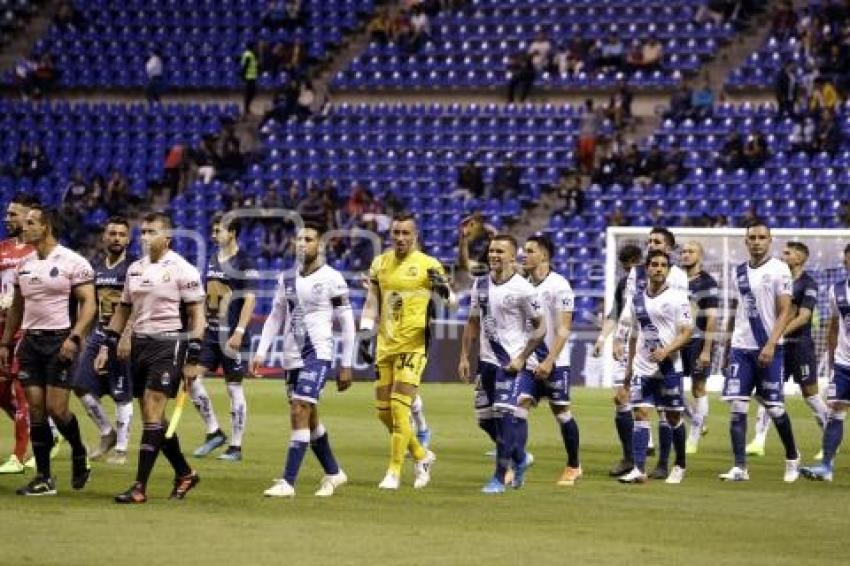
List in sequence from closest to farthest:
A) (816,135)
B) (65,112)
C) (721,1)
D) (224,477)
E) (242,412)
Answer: (224,477) → (242,412) → (816,135) → (721,1) → (65,112)

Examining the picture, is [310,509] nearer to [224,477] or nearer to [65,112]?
[224,477]

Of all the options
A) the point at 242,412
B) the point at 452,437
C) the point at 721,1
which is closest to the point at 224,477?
the point at 242,412

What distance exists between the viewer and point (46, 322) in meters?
14.5

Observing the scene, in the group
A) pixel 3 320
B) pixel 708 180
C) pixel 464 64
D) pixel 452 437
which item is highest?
pixel 464 64

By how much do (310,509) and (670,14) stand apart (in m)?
29.7

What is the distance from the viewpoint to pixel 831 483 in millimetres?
16547

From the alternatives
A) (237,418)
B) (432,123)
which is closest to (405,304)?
(237,418)

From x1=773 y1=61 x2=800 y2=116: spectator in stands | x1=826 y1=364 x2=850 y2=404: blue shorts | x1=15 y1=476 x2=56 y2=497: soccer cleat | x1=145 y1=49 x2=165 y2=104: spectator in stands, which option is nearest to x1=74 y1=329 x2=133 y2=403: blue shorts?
x1=15 y1=476 x2=56 y2=497: soccer cleat

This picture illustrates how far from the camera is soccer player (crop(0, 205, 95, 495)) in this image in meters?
14.4

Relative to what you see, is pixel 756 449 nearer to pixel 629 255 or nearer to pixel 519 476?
pixel 629 255

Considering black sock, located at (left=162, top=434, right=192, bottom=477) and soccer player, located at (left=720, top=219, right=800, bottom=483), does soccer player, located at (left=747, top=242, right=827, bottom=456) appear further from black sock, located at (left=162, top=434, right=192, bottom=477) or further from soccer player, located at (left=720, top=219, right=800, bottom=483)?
black sock, located at (left=162, top=434, right=192, bottom=477)

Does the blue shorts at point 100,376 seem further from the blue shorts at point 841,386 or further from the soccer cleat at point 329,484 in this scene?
the blue shorts at point 841,386

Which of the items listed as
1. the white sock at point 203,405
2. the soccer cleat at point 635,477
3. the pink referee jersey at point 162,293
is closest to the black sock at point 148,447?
the pink referee jersey at point 162,293

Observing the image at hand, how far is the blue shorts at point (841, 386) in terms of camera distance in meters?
16.8
